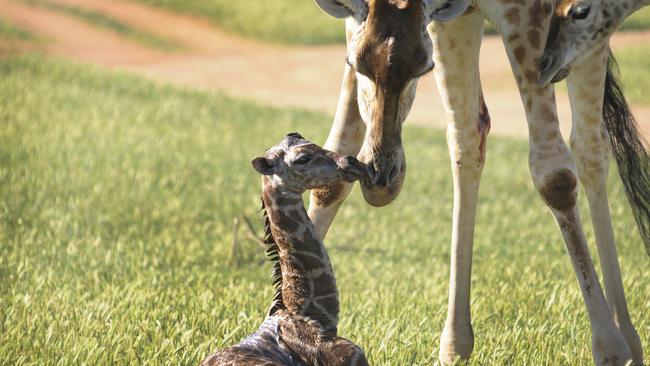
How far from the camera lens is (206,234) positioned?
903 cm

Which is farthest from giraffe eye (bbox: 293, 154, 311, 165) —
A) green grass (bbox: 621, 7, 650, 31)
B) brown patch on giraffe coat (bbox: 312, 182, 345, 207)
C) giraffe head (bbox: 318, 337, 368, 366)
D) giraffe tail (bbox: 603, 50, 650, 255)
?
green grass (bbox: 621, 7, 650, 31)

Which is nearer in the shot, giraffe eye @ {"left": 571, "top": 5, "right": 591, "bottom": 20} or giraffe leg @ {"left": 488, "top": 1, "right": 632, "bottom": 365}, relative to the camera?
giraffe leg @ {"left": 488, "top": 1, "right": 632, "bottom": 365}

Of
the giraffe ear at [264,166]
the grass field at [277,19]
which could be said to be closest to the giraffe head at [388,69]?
the giraffe ear at [264,166]

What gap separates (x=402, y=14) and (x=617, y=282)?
236 cm

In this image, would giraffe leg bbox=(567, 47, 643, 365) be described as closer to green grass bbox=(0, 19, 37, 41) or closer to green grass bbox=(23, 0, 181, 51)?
green grass bbox=(0, 19, 37, 41)

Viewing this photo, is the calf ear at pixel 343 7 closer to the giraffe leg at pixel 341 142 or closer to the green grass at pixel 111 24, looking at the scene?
the giraffe leg at pixel 341 142

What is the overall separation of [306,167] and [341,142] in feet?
4.53

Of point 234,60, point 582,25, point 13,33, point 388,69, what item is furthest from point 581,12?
point 13,33

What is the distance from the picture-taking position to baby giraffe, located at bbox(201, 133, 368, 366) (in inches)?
166

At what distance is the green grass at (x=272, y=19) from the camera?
2566 centimetres

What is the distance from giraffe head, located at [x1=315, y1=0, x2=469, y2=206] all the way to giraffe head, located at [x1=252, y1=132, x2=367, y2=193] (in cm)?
17

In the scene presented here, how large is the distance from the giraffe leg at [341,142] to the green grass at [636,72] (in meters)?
13.9

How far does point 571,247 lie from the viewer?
17.6ft

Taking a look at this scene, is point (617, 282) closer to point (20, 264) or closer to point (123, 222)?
point (20, 264)
